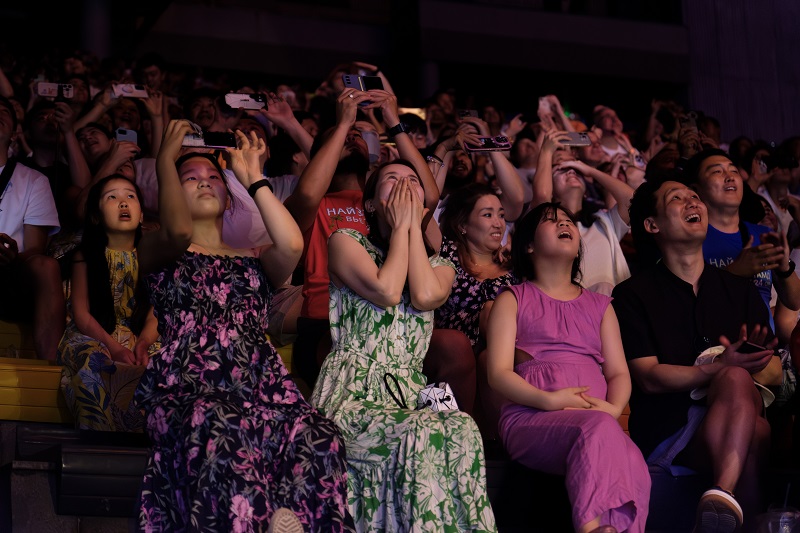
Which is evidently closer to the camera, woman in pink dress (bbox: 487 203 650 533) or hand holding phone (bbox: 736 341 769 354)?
woman in pink dress (bbox: 487 203 650 533)

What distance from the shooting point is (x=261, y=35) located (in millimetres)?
11266

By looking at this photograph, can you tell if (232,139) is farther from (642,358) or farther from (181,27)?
(181,27)

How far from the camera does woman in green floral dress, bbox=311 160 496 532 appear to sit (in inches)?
110

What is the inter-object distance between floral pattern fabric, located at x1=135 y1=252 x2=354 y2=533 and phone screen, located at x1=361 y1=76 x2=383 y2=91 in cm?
144

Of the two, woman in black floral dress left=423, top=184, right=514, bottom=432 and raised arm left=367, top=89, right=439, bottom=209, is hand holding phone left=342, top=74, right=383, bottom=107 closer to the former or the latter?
raised arm left=367, top=89, right=439, bottom=209

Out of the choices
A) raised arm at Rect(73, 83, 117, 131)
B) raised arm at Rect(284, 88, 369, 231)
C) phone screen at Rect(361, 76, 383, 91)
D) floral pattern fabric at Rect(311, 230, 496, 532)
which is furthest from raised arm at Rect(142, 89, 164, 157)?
floral pattern fabric at Rect(311, 230, 496, 532)

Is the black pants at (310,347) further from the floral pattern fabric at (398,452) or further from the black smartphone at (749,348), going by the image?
the black smartphone at (749,348)

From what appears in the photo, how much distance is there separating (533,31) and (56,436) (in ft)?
30.4

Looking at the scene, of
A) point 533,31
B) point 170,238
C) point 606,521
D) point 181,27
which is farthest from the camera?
point 533,31

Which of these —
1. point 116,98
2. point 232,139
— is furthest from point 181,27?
point 232,139

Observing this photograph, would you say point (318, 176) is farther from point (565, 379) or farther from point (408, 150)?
point (565, 379)

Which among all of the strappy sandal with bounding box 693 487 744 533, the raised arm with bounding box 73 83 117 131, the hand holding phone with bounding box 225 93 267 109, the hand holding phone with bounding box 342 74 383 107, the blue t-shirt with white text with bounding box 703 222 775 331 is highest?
the raised arm with bounding box 73 83 117 131

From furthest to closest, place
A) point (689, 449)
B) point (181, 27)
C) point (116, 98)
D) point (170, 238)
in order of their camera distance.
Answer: point (181, 27), point (116, 98), point (689, 449), point (170, 238)

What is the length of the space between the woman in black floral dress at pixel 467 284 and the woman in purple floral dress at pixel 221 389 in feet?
1.97
